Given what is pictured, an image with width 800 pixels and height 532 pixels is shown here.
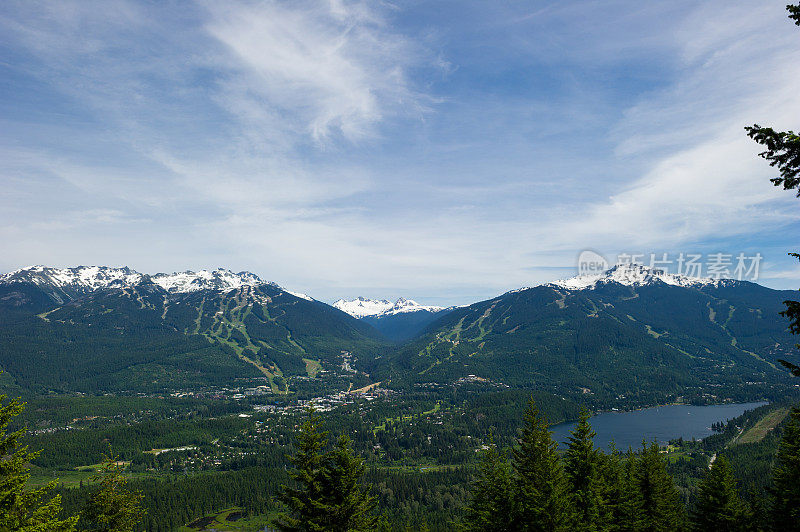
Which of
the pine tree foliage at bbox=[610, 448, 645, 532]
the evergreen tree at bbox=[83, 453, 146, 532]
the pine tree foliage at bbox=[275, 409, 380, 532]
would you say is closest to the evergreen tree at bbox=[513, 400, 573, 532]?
the pine tree foliage at bbox=[610, 448, 645, 532]

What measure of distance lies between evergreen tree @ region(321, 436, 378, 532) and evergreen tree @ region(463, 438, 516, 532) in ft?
37.0

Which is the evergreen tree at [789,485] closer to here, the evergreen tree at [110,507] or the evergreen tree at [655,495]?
the evergreen tree at [655,495]

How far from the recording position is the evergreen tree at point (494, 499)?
29312 mm

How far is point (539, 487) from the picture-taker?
30.2 meters

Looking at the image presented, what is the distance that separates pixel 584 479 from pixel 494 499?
7.57 meters

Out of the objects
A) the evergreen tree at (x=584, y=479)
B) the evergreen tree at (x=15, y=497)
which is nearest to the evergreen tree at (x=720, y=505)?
the evergreen tree at (x=584, y=479)

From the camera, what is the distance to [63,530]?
63.7 feet

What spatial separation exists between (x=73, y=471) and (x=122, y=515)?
213 metres

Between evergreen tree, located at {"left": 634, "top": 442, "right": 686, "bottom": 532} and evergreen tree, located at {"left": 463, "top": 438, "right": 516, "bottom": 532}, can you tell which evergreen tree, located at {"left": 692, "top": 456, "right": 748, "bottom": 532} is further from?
evergreen tree, located at {"left": 463, "top": 438, "right": 516, "bottom": 532}

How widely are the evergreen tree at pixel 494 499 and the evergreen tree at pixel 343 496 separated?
11.3 meters

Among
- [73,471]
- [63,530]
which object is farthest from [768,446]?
[73,471]

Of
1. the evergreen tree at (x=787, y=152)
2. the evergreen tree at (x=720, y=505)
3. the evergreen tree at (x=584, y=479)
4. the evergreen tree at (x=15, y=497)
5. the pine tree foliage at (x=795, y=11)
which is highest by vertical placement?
the pine tree foliage at (x=795, y=11)

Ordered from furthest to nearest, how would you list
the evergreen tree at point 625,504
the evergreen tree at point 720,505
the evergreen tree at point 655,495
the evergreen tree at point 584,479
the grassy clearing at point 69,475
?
the grassy clearing at point 69,475 → the evergreen tree at point 655,495 → the evergreen tree at point 720,505 → the evergreen tree at point 625,504 → the evergreen tree at point 584,479

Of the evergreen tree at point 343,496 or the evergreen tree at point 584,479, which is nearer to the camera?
the evergreen tree at point 343,496
